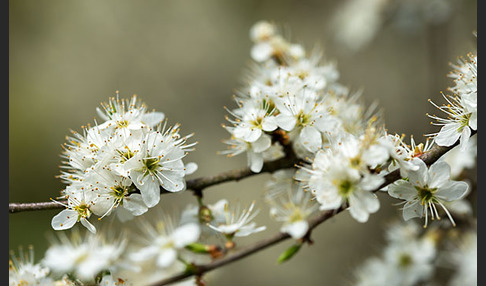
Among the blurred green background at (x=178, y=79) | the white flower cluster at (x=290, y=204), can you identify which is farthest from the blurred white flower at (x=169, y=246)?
the blurred green background at (x=178, y=79)

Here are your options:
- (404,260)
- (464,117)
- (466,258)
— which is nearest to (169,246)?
(464,117)

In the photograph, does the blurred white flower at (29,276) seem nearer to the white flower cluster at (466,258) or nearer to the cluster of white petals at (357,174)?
the cluster of white petals at (357,174)

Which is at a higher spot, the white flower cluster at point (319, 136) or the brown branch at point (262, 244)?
the white flower cluster at point (319, 136)

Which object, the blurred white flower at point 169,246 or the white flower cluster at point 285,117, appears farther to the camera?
the white flower cluster at point 285,117

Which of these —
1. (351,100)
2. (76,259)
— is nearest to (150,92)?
(351,100)

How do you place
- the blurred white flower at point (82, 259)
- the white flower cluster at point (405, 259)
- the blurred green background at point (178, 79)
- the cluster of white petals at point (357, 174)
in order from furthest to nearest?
the blurred green background at point (178, 79) < the white flower cluster at point (405, 259) < the blurred white flower at point (82, 259) < the cluster of white petals at point (357, 174)

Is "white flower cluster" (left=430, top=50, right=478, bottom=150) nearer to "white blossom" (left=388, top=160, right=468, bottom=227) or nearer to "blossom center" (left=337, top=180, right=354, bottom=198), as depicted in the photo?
"white blossom" (left=388, top=160, right=468, bottom=227)

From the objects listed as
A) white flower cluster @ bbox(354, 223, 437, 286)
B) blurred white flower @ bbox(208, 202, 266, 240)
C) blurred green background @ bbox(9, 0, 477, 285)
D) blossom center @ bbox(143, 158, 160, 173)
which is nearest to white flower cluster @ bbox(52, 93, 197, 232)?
blossom center @ bbox(143, 158, 160, 173)

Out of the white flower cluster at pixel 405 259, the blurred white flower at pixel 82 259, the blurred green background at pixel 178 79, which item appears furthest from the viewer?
the blurred green background at pixel 178 79

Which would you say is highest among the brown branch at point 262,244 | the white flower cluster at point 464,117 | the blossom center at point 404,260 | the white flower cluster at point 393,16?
the white flower cluster at point 393,16
